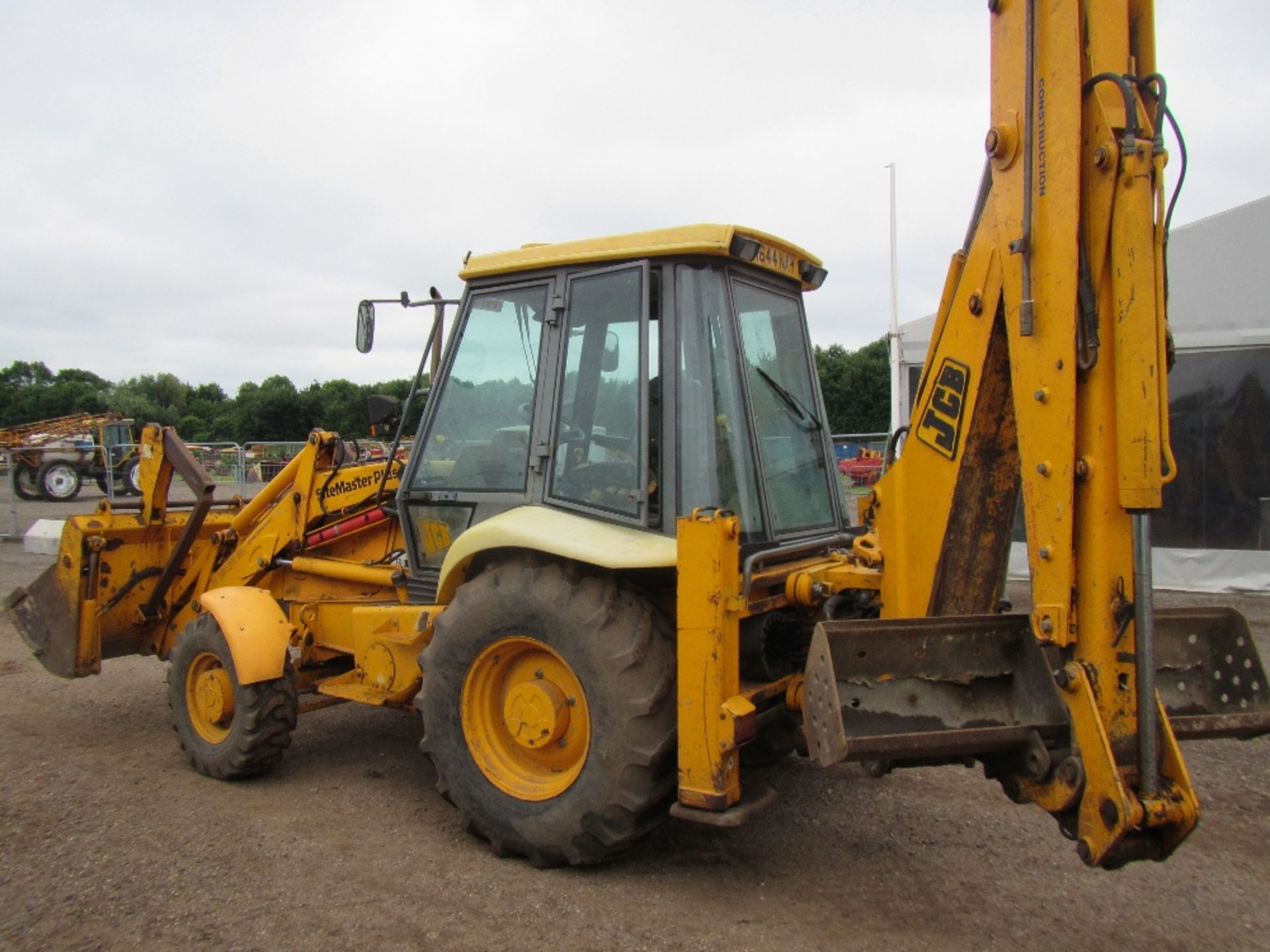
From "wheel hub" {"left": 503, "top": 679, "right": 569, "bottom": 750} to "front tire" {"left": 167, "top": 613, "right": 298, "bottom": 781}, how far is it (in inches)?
59.6

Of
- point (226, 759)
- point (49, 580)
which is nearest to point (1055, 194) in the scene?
point (226, 759)

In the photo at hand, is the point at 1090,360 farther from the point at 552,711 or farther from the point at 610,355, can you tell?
the point at 552,711

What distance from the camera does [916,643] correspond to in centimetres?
305

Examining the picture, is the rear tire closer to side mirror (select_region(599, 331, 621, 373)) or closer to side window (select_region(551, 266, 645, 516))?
side window (select_region(551, 266, 645, 516))

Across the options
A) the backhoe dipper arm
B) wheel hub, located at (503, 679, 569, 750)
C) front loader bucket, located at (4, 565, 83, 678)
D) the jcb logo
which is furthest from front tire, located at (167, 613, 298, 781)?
the backhoe dipper arm

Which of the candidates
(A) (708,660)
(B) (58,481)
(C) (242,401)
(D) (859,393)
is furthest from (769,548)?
(C) (242,401)

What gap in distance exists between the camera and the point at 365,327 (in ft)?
15.2

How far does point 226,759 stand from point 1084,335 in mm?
4188

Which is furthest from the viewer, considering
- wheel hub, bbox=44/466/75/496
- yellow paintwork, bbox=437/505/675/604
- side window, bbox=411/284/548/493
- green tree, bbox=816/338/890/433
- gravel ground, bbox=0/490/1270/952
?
green tree, bbox=816/338/890/433

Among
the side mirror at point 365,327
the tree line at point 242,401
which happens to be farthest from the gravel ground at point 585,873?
the tree line at point 242,401

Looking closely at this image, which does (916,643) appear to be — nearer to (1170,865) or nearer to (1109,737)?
(1109,737)

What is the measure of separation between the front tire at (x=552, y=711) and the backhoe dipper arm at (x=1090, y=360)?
1264 millimetres

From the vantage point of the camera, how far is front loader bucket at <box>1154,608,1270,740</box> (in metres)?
3.29

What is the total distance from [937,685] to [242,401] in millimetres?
60570
